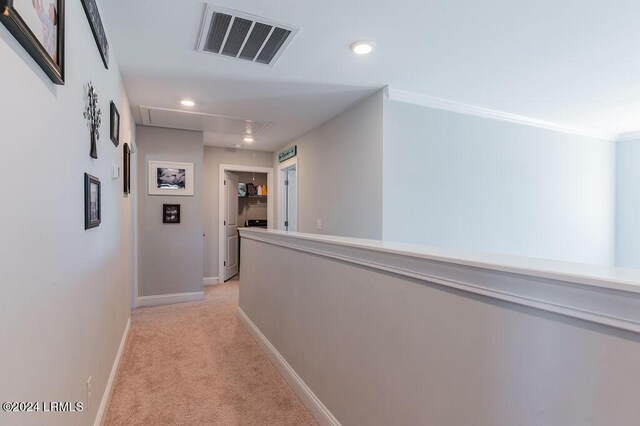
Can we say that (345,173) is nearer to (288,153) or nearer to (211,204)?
(288,153)

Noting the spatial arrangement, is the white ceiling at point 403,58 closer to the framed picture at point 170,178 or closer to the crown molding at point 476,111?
the crown molding at point 476,111

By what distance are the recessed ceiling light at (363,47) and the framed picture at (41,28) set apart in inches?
65.8

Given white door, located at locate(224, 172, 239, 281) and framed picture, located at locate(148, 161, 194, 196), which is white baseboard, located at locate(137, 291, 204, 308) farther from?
framed picture, located at locate(148, 161, 194, 196)

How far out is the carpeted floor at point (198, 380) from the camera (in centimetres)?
191

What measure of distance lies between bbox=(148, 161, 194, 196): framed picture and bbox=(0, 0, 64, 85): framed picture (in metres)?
3.39

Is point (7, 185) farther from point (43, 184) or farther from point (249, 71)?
point (249, 71)

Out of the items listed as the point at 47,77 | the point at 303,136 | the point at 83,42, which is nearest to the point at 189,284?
the point at 303,136

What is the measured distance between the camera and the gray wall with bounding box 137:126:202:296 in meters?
4.21

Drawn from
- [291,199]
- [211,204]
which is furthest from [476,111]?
[211,204]

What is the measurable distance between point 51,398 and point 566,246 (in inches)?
203

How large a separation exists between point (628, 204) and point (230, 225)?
608cm

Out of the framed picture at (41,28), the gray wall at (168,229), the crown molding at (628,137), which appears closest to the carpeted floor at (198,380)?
the gray wall at (168,229)

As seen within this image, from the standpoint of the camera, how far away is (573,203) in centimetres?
423

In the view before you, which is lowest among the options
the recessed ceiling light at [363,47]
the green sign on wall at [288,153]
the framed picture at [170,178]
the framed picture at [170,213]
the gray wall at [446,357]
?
the gray wall at [446,357]
